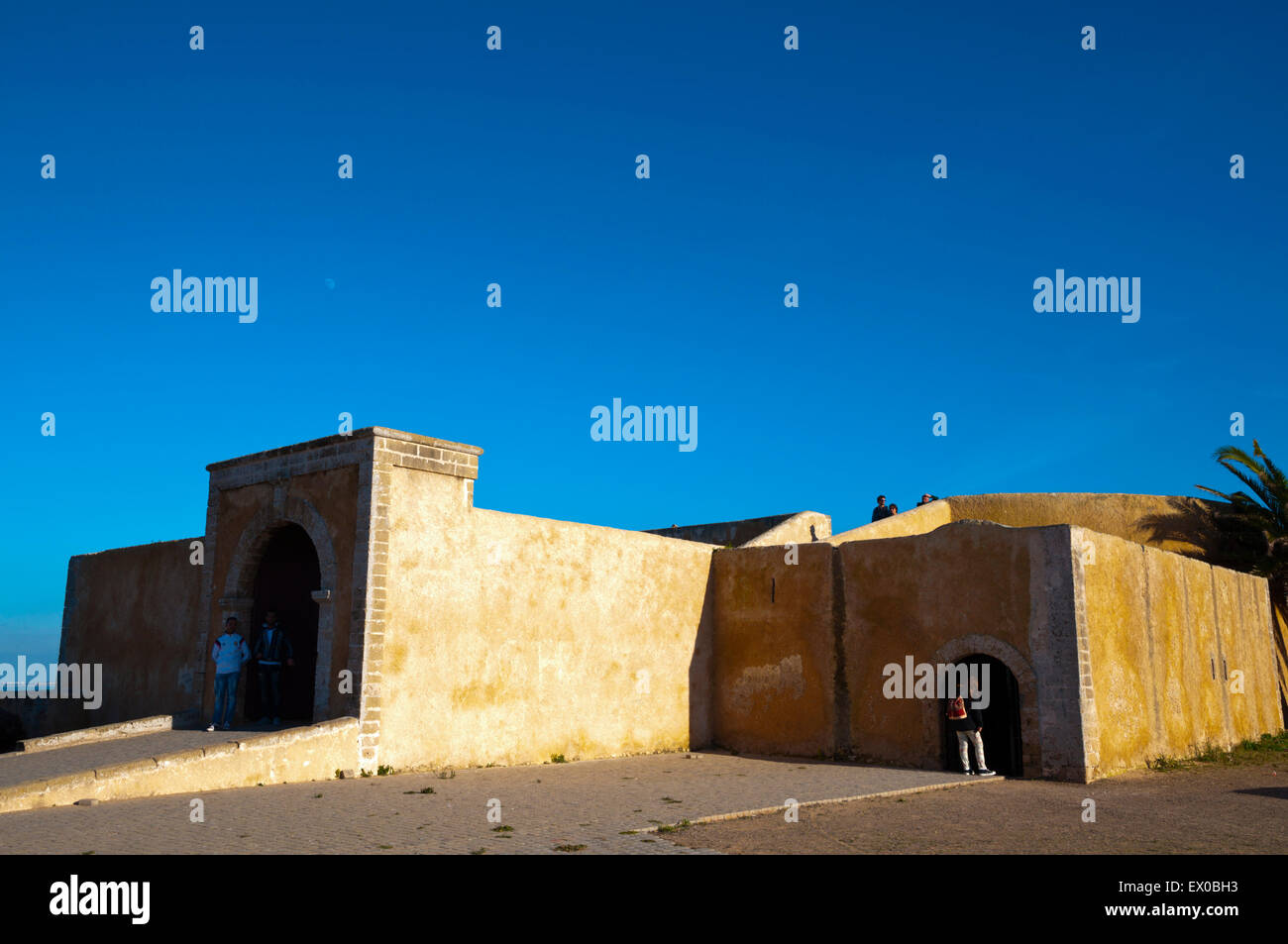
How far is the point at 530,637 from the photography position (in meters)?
14.7

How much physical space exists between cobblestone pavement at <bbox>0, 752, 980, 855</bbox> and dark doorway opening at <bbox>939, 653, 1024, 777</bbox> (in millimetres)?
1054

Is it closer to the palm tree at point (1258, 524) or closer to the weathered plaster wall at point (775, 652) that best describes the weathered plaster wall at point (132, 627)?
the weathered plaster wall at point (775, 652)

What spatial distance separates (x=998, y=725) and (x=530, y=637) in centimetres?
739

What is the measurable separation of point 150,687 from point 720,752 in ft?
33.1

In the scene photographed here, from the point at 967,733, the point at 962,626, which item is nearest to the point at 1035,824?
the point at 967,733

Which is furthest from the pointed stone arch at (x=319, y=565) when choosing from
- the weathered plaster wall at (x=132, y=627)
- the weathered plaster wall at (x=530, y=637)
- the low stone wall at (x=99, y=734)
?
the weathered plaster wall at (x=132, y=627)

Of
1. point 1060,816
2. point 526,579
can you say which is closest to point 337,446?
point 526,579

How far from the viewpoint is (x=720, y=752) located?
1698cm

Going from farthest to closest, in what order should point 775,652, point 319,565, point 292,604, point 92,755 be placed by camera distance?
point 775,652, point 292,604, point 319,565, point 92,755

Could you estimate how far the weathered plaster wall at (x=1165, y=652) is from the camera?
14.2 metres

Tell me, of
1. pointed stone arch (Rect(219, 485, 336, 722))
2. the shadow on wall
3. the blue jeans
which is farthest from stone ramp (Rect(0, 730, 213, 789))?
the shadow on wall

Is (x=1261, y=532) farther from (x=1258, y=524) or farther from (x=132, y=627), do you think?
(x=132, y=627)

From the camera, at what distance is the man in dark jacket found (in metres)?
14.0
